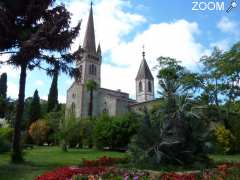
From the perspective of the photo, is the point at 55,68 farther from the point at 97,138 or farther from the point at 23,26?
the point at 97,138

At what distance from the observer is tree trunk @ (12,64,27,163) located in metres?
16.7

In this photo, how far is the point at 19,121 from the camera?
56.9 ft

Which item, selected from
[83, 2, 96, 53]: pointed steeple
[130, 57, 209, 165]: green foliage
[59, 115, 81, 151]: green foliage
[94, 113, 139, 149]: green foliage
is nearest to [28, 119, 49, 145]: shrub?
[59, 115, 81, 151]: green foliage

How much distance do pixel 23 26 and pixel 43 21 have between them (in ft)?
3.50

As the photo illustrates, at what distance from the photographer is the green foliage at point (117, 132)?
3145 cm

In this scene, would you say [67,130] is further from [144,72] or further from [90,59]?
[144,72]

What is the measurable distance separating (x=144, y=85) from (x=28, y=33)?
72.3 meters

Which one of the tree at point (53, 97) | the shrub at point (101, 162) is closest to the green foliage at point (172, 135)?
the shrub at point (101, 162)

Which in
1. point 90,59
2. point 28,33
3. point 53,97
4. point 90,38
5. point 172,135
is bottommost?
point 172,135

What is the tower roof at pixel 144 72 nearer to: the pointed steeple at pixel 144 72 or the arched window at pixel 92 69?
the pointed steeple at pixel 144 72

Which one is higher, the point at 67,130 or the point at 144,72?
the point at 144,72

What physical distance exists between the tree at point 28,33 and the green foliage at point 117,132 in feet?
47.7

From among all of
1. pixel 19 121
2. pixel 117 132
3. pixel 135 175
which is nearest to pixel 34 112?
pixel 117 132

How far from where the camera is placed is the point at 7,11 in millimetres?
17422
